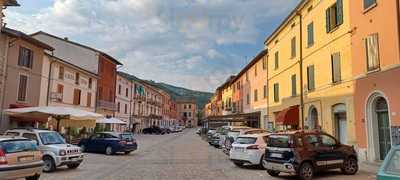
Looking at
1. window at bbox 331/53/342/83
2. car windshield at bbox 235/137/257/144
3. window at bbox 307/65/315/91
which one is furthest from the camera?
window at bbox 307/65/315/91

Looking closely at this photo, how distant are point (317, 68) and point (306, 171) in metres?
11.3

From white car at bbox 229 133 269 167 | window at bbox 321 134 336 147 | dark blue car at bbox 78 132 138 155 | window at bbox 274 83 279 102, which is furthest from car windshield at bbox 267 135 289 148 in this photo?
window at bbox 274 83 279 102

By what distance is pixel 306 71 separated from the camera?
25.3m

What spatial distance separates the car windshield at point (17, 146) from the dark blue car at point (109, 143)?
39.1ft

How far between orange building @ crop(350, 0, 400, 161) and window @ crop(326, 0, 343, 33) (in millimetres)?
1409

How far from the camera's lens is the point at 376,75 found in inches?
643

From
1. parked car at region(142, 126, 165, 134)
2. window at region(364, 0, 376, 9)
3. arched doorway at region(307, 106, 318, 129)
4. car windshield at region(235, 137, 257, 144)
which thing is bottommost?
car windshield at region(235, 137, 257, 144)

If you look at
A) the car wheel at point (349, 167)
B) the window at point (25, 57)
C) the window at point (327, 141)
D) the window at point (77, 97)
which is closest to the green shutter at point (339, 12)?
the window at point (327, 141)

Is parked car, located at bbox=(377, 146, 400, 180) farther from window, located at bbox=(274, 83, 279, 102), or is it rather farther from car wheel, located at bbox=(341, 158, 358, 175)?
window, located at bbox=(274, 83, 279, 102)

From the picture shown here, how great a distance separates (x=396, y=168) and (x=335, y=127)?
1606 centimetres

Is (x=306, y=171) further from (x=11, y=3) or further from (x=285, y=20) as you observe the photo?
(x=11, y=3)

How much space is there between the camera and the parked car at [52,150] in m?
15.4

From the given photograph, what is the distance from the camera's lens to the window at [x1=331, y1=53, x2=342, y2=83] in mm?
20141

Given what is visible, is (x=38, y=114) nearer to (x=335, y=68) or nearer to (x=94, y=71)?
(x=335, y=68)
